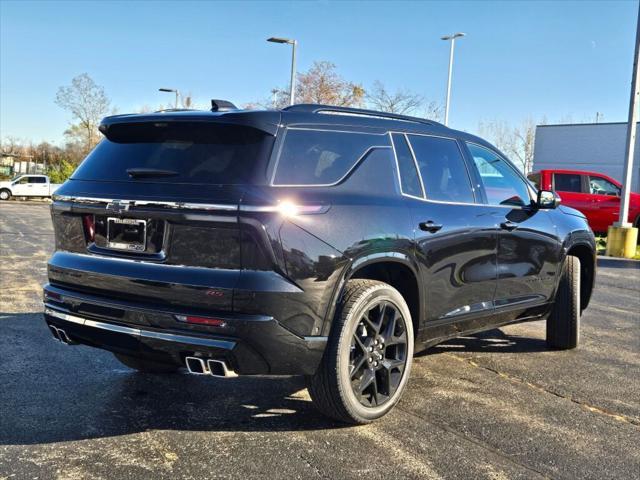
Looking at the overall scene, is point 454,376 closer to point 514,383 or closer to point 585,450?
point 514,383

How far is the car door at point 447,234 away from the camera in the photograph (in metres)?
4.01

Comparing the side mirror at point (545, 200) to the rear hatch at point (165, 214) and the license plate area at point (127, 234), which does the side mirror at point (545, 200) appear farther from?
the license plate area at point (127, 234)

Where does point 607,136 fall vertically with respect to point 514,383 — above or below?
above

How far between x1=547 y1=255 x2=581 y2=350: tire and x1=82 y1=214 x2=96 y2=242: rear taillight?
3.90 meters

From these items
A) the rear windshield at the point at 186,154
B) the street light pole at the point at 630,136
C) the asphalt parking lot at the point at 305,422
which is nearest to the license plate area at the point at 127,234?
the rear windshield at the point at 186,154

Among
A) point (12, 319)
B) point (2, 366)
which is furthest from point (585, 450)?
point (12, 319)

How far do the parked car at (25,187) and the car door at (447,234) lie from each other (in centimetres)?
4222

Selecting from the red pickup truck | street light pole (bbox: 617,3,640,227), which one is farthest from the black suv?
the red pickup truck

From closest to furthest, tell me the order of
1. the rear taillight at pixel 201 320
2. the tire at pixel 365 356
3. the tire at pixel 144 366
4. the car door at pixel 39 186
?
the rear taillight at pixel 201 320
the tire at pixel 365 356
the tire at pixel 144 366
the car door at pixel 39 186

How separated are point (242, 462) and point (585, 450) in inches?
72.0

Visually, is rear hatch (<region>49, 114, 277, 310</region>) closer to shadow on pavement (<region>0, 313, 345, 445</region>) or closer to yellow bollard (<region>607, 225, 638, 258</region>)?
shadow on pavement (<region>0, 313, 345, 445</region>)

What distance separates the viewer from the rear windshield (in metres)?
3.26

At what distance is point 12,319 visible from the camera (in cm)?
603

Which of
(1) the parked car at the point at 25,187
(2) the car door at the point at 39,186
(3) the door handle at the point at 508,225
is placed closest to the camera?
(3) the door handle at the point at 508,225
